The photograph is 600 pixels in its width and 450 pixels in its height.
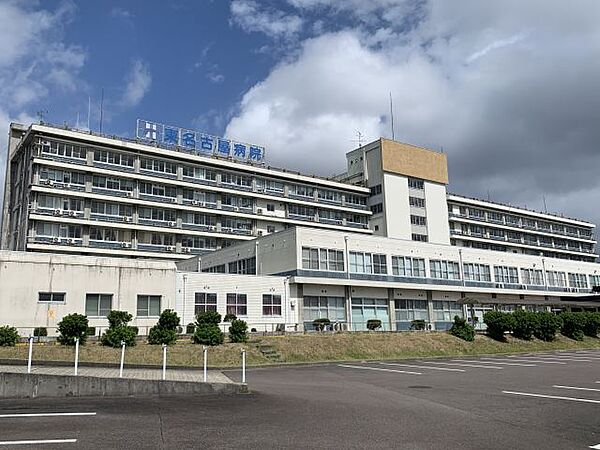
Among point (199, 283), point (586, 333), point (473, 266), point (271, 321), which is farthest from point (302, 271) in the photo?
point (586, 333)

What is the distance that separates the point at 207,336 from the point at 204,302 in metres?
8.89

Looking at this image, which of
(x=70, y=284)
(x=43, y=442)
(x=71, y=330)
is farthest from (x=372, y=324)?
(x=43, y=442)

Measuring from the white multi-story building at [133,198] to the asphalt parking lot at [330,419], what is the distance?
40.1 metres

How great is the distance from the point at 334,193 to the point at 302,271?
1190 inches

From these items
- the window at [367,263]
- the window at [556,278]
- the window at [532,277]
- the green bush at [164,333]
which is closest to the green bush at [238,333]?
the green bush at [164,333]

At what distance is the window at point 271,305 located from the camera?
40.7m

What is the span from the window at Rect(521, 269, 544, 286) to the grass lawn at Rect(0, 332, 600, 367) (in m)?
17.4

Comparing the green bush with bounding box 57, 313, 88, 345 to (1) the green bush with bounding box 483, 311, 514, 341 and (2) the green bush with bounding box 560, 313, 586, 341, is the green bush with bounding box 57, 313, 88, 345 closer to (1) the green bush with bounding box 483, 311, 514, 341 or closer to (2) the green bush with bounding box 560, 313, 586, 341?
(1) the green bush with bounding box 483, 311, 514, 341

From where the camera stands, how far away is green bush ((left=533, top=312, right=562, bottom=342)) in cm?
4509

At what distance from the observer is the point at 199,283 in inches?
1470

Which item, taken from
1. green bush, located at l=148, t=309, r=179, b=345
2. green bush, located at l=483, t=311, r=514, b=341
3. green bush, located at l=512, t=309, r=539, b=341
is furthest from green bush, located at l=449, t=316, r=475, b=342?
green bush, located at l=148, t=309, r=179, b=345

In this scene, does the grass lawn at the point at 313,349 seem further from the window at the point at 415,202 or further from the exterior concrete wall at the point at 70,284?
the window at the point at 415,202

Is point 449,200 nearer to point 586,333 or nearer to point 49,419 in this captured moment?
point 586,333

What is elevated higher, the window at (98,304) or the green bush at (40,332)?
the window at (98,304)
